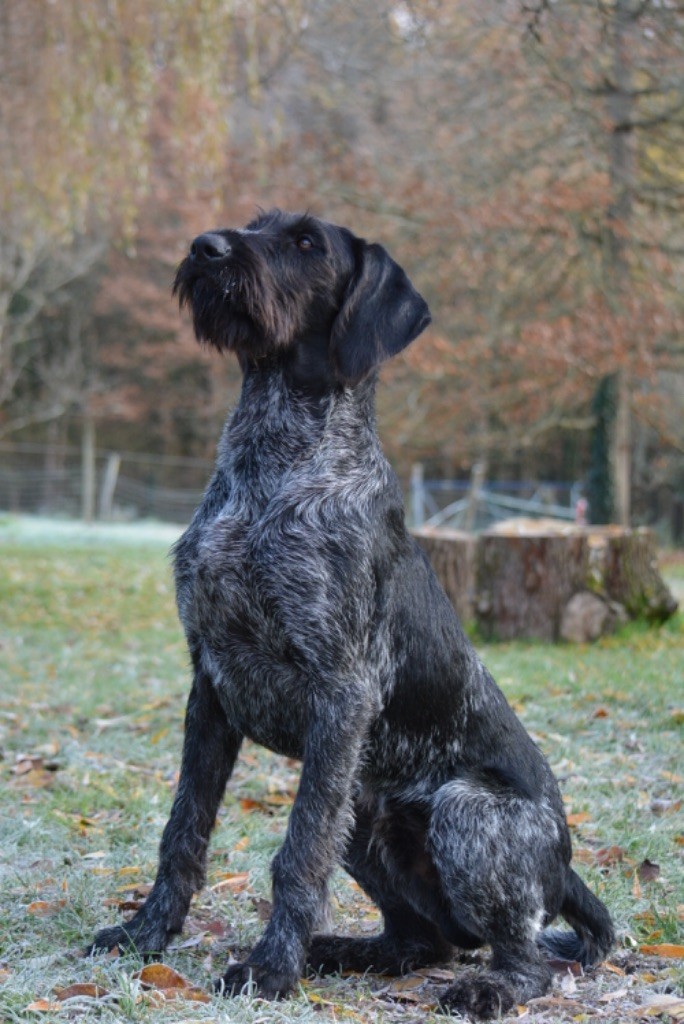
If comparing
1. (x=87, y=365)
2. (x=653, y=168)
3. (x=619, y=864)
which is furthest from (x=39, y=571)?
(x=87, y=365)

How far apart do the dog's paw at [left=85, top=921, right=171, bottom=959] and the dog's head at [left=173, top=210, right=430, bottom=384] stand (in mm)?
1804

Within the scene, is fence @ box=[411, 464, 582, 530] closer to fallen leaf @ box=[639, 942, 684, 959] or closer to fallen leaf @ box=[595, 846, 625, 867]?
fallen leaf @ box=[595, 846, 625, 867]

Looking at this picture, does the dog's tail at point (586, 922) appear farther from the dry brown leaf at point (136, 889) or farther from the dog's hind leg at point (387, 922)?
the dry brown leaf at point (136, 889)

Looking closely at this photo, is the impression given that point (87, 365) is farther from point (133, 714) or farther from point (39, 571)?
point (133, 714)

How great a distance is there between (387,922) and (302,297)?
2017 mm

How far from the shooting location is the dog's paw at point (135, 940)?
128 inches

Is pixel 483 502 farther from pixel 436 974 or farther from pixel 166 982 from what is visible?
pixel 166 982

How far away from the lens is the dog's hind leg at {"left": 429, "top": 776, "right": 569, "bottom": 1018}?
3.09m

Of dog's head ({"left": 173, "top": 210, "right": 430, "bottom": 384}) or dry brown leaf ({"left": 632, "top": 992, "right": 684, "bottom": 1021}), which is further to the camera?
dog's head ({"left": 173, "top": 210, "right": 430, "bottom": 384})

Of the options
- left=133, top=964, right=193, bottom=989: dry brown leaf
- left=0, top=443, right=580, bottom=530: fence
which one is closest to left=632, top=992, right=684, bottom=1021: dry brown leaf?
left=133, top=964, right=193, bottom=989: dry brown leaf

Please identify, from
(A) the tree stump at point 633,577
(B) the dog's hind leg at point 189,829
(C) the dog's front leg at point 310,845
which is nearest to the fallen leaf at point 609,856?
(C) the dog's front leg at point 310,845

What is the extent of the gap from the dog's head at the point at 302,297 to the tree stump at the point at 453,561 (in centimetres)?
602

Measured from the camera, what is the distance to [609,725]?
246 inches

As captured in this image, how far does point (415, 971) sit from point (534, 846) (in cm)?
63
